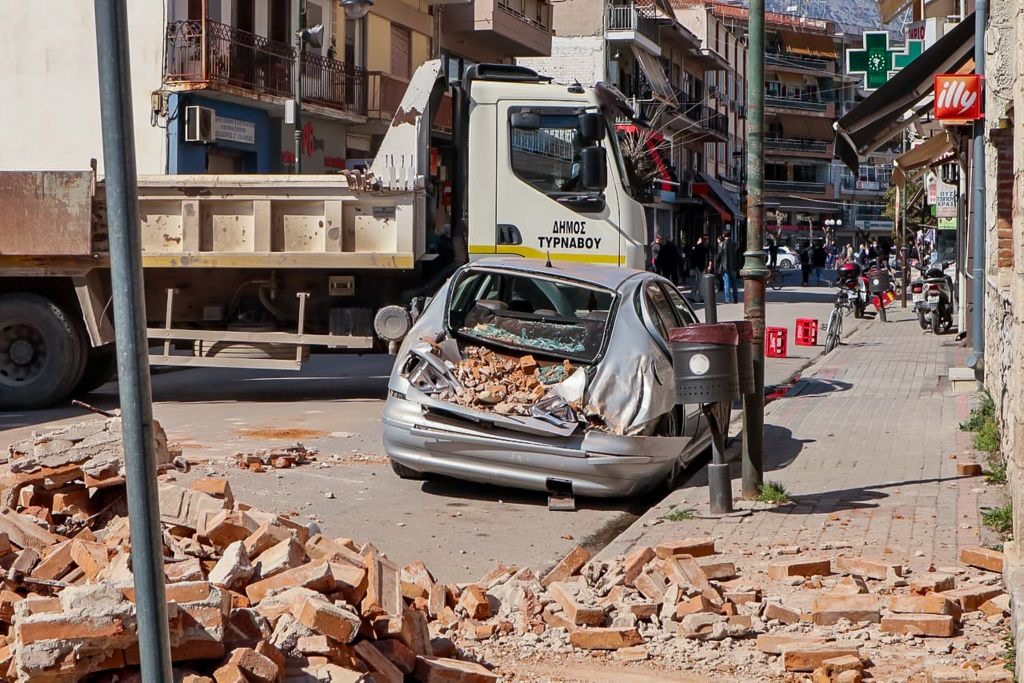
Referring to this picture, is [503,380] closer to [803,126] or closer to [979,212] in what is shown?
[979,212]

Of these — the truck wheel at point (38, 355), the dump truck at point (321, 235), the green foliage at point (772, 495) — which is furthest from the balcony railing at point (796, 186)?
the green foliage at point (772, 495)

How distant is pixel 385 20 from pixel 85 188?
76.2ft

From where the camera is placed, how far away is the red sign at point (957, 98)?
14.7 meters

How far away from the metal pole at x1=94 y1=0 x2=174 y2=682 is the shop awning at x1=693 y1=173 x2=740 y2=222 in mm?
66676

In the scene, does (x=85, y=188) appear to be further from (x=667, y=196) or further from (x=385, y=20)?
(x=667, y=196)

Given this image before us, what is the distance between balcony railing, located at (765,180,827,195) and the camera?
111 meters

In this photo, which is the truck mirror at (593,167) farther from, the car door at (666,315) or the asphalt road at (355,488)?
the asphalt road at (355,488)

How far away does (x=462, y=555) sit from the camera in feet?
24.1

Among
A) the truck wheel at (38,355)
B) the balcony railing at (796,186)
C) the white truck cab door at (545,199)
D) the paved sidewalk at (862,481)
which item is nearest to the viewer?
the paved sidewalk at (862,481)

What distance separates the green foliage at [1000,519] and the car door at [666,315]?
6.52 feet

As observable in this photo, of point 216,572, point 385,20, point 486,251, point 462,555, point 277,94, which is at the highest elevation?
point 385,20

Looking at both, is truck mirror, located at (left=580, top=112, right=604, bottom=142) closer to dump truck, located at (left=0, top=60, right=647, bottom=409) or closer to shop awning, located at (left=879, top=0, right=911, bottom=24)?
dump truck, located at (left=0, top=60, right=647, bottom=409)

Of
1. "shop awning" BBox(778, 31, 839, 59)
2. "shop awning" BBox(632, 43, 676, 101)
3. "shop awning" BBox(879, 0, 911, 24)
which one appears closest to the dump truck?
"shop awning" BBox(879, 0, 911, 24)

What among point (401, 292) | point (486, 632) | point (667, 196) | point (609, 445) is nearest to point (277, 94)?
point (401, 292)
